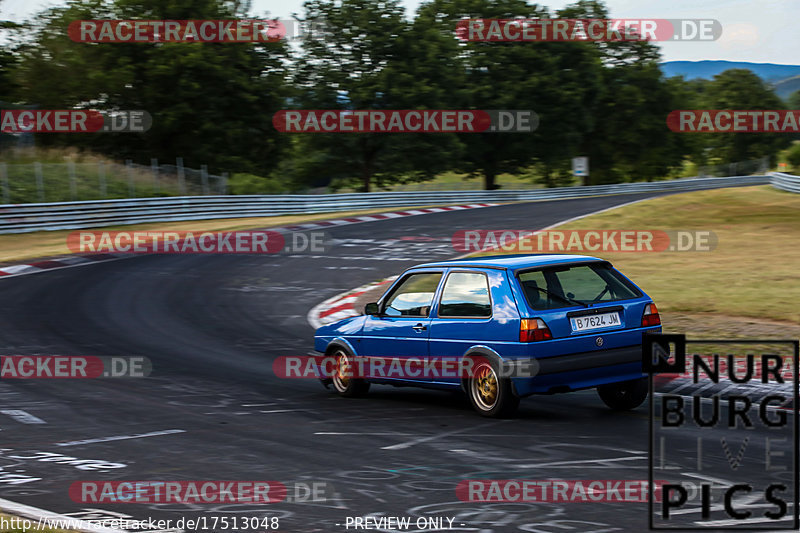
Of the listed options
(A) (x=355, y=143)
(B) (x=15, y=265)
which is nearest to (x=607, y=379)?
(B) (x=15, y=265)

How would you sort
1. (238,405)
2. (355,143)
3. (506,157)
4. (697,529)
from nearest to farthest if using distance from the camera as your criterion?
1. (697,529)
2. (238,405)
3. (355,143)
4. (506,157)

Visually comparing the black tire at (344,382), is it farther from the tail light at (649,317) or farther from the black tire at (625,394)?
the tail light at (649,317)

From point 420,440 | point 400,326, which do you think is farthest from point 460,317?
point 420,440

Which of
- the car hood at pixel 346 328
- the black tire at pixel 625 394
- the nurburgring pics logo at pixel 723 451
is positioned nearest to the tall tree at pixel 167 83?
the car hood at pixel 346 328

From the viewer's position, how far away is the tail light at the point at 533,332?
8.11 meters

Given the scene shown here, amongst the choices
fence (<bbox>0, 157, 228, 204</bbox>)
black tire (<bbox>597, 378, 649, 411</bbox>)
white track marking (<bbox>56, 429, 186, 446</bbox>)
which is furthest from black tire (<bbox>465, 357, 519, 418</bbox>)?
fence (<bbox>0, 157, 228, 204</bbox>)

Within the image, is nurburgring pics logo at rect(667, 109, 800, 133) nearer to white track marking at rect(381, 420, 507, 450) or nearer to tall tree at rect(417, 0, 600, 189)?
tall tree at rect(417, 0, 600, 189)

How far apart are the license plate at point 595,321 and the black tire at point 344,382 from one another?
2.68 meters

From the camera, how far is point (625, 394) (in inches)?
345

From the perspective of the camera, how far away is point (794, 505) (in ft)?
17.4

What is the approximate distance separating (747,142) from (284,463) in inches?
4471

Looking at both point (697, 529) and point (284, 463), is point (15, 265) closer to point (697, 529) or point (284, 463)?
point (284, 463)

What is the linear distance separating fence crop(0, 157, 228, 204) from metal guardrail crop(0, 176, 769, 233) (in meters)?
2.08

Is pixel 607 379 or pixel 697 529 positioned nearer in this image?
pixel 697 529
